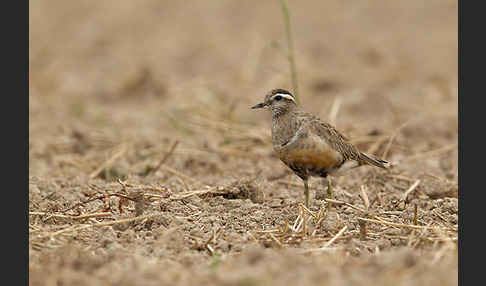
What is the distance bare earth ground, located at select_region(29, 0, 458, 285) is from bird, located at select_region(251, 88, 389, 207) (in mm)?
332

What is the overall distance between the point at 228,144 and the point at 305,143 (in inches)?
105

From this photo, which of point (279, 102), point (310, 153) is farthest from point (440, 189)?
point (279, 102)

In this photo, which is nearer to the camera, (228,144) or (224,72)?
(228,144)

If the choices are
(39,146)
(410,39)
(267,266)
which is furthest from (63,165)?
(410,39)

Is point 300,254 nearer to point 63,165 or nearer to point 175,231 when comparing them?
point 175,231

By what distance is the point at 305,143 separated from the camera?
6.10m

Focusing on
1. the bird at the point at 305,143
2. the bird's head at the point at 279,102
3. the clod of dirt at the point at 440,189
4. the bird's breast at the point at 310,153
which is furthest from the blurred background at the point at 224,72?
the bird's breast at the point at 310,153

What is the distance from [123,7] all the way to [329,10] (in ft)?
13.6

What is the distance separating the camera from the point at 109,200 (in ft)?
20.6

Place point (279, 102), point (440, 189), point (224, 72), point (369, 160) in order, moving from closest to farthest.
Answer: point (279, 102) < point (369, 160) < point (440, 189) < point (224, 72)

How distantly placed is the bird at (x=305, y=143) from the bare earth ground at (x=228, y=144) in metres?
0.33

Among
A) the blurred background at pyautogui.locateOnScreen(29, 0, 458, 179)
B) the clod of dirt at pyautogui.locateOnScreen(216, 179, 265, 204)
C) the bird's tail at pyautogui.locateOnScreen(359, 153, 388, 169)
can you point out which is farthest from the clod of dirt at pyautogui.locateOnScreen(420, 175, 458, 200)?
the clod of dirt at pyautogui.locateOnScreen(216, 179, 265, 204)

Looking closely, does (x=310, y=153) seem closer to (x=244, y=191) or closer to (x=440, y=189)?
(x=244, y=191)

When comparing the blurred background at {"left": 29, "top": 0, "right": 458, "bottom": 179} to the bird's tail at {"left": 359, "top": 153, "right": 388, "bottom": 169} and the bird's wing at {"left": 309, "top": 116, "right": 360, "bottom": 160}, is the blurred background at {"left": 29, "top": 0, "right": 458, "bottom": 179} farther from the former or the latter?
the bird's wing at {"left": 309, "top": 116, "right": 360, "bottom": 160}
